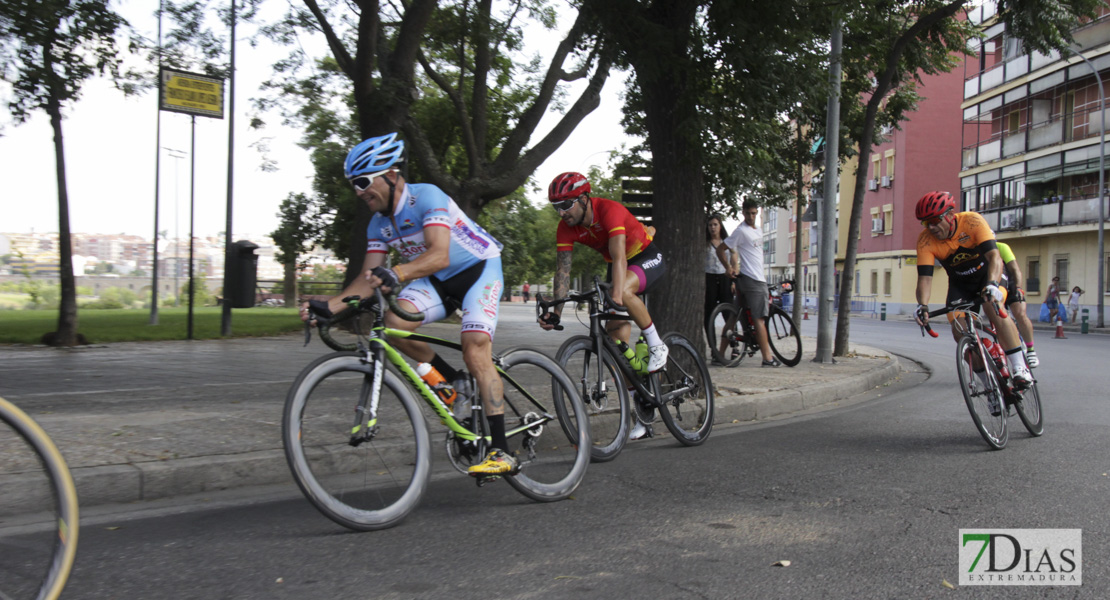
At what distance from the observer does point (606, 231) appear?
18.9 ft

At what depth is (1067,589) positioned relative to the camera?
3158 mm

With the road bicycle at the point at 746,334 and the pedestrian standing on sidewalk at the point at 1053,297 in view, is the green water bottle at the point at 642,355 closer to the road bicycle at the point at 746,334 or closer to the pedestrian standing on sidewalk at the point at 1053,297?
the road bicycle at the point at 746,334

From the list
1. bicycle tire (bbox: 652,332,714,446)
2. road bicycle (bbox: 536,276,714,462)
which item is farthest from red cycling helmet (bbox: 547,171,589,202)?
bicycle tire (bbox: 652,332,714,446)

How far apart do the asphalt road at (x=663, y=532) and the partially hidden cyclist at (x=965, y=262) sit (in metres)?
0.81

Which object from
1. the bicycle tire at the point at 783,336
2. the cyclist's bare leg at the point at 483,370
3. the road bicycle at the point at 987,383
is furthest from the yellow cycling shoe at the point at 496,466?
the bicycle tire at the point at 783,336

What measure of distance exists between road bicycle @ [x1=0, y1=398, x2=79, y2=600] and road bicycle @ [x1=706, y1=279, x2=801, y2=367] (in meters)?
8.90

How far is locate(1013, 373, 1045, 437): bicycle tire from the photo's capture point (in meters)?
6.26

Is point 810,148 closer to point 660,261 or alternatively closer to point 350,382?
point 660,261

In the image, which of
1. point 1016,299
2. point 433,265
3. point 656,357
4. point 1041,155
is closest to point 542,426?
point 433,265

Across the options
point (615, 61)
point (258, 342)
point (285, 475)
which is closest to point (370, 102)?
point (258, 342)

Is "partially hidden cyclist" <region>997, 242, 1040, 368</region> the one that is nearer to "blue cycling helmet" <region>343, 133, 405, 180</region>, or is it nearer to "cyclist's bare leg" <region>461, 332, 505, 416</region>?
"cyclist's bare leg" <region>461, 332, 505, 416</region>

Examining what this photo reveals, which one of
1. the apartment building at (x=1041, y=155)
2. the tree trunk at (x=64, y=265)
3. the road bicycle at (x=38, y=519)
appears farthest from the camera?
the apartment building at (x=1041, y=155)

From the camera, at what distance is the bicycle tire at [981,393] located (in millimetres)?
5844

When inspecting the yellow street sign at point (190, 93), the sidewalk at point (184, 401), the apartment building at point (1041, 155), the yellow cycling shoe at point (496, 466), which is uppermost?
the apartment building at point (1041, 155)
